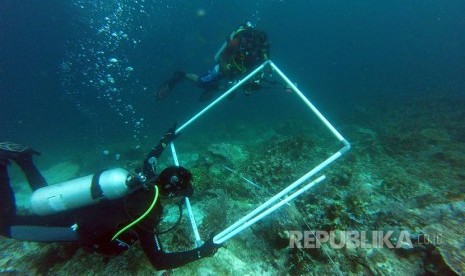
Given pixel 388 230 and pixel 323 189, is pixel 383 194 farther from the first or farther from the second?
pixel 388 230

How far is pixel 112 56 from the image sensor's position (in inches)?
2175

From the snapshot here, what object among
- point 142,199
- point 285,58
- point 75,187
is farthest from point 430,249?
point 285,58

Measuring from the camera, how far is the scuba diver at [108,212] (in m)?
3.37

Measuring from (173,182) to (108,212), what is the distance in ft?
3.73

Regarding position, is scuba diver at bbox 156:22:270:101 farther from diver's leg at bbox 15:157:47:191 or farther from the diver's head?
diver's leg at bbox 15:157:47:191

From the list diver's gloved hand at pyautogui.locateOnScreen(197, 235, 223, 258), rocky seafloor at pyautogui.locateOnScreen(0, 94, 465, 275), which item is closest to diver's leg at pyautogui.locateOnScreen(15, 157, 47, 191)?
rocky seafloor at pyautogui.locateOnScreen(0, 94, 465, 275)

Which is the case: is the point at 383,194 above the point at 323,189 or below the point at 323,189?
below

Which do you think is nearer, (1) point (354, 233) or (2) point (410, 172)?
(1) point (354, 233)

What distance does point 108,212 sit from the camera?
3.63 m

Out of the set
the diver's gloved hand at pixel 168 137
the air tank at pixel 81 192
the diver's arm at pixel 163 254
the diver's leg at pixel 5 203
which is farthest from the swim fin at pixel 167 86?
the diver's arm at pixel 163 254

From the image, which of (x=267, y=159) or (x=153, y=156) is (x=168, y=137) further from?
(x=267, y=159)

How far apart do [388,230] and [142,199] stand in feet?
13.7

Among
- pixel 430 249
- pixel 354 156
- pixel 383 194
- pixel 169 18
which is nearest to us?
pixel 430 249

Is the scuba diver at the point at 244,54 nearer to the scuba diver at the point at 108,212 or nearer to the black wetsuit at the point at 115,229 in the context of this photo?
the scuba diver at the point at 108,212
